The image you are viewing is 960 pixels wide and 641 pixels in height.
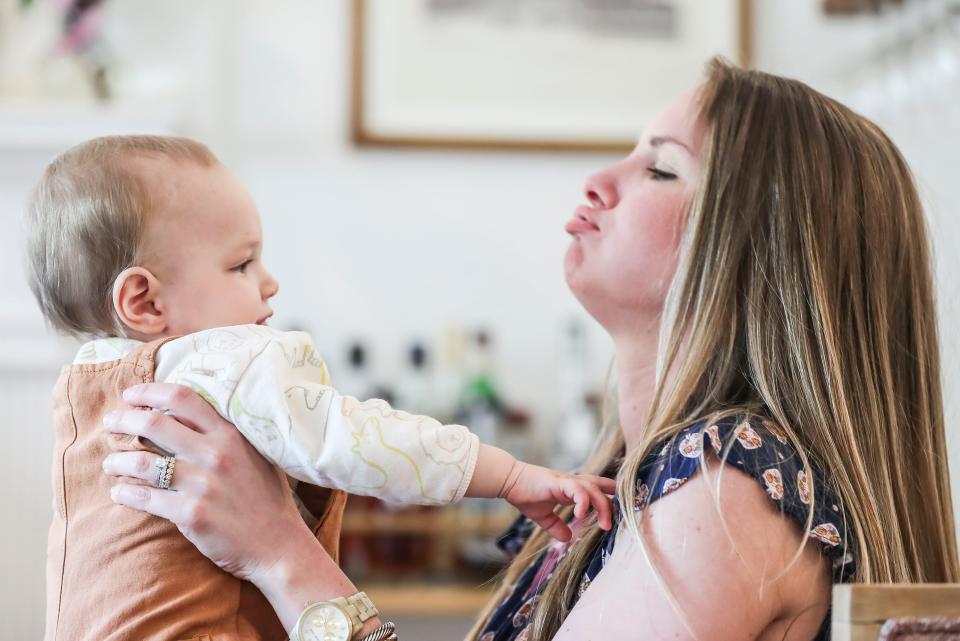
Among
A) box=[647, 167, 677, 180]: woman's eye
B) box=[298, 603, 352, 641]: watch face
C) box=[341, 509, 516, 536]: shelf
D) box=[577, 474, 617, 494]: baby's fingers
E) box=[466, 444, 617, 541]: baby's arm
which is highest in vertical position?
box=[647, 167, 677, 180]: woman's eye

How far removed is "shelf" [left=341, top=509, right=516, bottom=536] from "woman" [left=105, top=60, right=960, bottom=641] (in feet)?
3.12

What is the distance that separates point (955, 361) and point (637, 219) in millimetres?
1219

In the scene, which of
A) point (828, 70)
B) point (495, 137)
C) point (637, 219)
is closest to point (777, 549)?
point (637, 219)

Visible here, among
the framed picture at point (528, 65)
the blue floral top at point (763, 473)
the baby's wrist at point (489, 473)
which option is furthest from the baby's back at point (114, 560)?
the framed picture at point (528, 65)

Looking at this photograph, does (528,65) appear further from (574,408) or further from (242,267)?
(242,267)

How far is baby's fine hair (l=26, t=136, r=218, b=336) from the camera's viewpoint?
0.98 metres

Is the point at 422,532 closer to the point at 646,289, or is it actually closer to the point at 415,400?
the point at 415,400

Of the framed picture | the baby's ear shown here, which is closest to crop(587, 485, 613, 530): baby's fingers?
the baby's ear

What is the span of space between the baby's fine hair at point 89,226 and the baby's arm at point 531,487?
383 millimetres

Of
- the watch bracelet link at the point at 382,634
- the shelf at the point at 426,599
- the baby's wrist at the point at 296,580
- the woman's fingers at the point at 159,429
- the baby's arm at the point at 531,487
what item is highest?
the woman's fingers at the point at 159,429

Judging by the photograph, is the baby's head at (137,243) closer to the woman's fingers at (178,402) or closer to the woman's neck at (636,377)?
the woman's fingers at (178,402)

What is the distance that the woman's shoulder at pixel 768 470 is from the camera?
86 centimetres

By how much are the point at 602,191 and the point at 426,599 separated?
1.19 metres

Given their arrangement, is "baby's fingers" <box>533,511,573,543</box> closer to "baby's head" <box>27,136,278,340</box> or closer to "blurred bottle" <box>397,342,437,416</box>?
"baby's head" <box>27,136,278,340</box>
